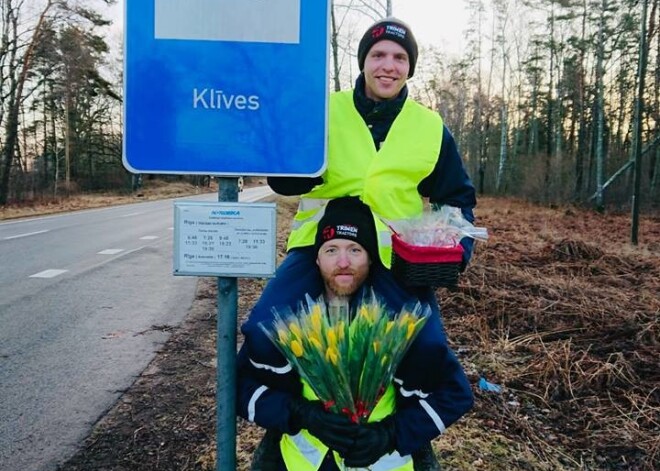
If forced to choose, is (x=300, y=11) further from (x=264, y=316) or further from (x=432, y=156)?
(x=264, y=316)

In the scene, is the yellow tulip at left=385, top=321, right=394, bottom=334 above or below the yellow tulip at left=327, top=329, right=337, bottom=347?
above

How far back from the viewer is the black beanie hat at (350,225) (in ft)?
6.17

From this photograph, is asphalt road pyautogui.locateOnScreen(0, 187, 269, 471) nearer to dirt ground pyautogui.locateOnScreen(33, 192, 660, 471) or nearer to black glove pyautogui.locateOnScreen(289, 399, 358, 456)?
dirt ground pyautogui.locateOnScreen(33, 192, 660, 471)

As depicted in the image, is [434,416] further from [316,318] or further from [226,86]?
[226,86]

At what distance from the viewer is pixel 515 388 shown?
3818 mm

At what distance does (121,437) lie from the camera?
310cm

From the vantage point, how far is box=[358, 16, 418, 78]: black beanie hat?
6.82ft

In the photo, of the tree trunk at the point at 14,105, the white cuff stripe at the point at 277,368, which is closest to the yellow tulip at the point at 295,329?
the white cuff stripe at the point at 277,368

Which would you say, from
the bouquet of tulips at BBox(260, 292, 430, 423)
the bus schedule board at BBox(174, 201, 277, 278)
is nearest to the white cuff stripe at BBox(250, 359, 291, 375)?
the bouquet of tulips at BBox(260, 292, 430, 423)

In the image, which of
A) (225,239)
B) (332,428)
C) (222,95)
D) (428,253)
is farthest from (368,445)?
(222,95)

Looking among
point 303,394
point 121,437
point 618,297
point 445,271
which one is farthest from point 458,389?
point 618,297

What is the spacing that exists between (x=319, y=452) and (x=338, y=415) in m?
0.23

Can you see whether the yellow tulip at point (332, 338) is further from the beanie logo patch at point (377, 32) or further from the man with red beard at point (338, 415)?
the beanie logo patch at point (377, 32)

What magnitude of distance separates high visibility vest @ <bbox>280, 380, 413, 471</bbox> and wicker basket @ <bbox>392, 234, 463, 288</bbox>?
386mm
